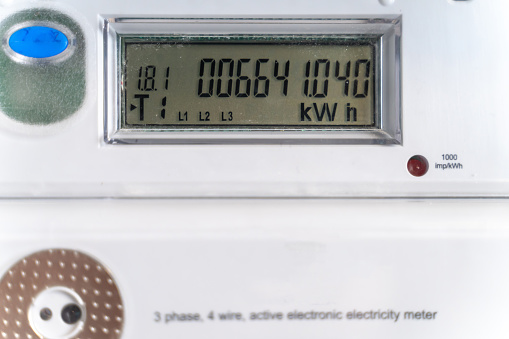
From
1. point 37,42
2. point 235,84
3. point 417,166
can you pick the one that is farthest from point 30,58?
point 417,166

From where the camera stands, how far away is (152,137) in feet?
1.79

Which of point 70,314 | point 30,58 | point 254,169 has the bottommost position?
point 70,314

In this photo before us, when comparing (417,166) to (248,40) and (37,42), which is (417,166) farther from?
(37,42)

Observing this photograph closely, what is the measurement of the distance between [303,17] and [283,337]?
1.20 feet

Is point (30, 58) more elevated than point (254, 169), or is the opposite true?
point (30, 58)

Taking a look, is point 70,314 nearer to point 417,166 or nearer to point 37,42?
point 37,42

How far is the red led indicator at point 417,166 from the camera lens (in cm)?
55

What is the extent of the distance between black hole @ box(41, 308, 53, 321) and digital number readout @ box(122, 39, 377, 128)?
0.75 ft

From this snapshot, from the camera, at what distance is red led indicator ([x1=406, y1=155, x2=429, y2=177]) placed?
21.6 inches

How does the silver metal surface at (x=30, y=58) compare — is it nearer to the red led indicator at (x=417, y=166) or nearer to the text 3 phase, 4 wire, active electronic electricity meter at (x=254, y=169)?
the text 3 phase, 4 wire, active electronic electricity meter at (x=254, y=169)

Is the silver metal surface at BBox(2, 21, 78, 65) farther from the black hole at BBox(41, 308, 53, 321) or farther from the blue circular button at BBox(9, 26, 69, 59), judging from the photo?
the black hole at BBox(41, 308, 53, 321)

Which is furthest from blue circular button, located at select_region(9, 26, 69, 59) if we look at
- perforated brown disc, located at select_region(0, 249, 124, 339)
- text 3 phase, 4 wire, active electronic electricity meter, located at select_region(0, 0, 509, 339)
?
perforated brown disc, located at select_region(0, 249, 124, 339)

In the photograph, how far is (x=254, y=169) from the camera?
21.4 inches

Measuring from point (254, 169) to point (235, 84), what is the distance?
0.10 metres
